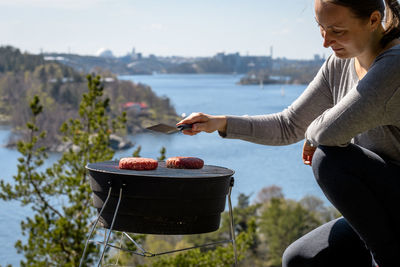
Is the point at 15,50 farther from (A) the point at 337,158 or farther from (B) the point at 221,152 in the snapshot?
(A) the point at 337,158

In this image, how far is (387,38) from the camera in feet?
4.81

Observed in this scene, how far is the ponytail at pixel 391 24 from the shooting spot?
146cm

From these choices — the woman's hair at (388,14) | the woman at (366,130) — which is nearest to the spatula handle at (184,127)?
the woman at (366,130)

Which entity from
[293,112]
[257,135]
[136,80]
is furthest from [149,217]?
[136,80]

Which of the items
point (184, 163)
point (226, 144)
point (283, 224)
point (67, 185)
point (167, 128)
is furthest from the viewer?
point (226, 144)

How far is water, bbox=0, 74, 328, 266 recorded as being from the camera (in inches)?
617

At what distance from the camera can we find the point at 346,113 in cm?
134

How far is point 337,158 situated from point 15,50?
20.8 m

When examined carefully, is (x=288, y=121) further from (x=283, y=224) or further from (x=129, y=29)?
(x=129, y=29)

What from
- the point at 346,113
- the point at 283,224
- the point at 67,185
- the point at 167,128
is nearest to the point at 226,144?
the point at 283,224

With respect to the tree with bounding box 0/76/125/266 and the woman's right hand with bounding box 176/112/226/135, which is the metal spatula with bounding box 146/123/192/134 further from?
the tree with bounding box 0/76/125/266

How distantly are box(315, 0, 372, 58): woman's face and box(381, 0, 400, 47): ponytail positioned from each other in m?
0.07

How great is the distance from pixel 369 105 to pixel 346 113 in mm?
62

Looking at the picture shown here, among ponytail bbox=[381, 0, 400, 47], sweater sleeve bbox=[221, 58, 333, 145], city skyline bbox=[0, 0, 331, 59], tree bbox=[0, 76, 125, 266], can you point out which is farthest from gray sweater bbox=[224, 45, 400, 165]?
city skyline bbox=[0, 0, 331, 59]
